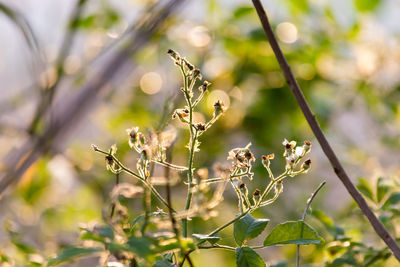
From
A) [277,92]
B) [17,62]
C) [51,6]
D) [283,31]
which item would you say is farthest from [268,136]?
[17,62]

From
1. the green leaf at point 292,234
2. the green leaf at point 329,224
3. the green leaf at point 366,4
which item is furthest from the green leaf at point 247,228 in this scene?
the green leaf at point 366,4

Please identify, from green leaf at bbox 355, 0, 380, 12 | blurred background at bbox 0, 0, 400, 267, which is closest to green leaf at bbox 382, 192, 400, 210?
blurred background at bbox 0, 0, 400, 267

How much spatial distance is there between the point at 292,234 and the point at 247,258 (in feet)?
0.11

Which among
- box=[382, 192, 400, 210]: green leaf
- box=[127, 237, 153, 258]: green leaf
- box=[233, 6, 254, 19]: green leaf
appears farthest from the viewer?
box=[233, 6, 254, 19]: green leaf

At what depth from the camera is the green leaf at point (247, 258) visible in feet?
0.92

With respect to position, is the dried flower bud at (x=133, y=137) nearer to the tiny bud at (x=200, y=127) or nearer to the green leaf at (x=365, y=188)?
the tiny bud at (x=200, y=127)

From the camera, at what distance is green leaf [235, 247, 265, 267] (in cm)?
28

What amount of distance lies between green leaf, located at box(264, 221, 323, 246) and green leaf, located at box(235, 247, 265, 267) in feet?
0.06

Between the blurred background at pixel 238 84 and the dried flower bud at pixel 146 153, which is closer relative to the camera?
the dried flower bud at pixel 146 153

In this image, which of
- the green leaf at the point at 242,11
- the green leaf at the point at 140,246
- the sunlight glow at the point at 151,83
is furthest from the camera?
the sunlight glow at the point at 151,83

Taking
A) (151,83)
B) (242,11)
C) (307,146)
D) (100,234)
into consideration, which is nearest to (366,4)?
(242,11)

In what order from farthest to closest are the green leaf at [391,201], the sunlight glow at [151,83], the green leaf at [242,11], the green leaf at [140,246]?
the sunlight glow at [151,83], the green leaf at [242,11], the green leaf at [391,201], the green leaf at [140,246]

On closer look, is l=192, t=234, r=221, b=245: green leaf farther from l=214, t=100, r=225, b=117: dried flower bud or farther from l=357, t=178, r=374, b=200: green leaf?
l=357, t=178, r=374, b=200: green leaf

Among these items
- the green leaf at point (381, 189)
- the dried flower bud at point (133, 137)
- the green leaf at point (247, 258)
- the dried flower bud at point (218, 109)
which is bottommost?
the green leaf at point (247, 258)
